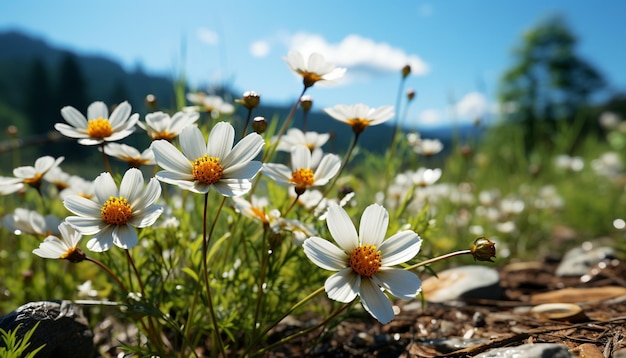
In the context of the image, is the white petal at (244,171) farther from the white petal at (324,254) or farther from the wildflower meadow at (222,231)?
the white petal at (324,254)

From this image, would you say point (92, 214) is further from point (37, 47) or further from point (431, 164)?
point (37, 47)

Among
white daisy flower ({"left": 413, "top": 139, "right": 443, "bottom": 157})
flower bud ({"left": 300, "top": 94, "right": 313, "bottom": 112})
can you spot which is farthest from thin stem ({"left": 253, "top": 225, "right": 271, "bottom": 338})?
white daisy flower ({"left": 413, "top": 139, "right": 443, "bottom": 157})

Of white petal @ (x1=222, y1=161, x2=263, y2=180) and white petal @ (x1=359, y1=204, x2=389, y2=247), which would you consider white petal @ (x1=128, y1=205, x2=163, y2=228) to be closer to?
white petal @ (x1=222, y1=161, x2=263, y2=180)

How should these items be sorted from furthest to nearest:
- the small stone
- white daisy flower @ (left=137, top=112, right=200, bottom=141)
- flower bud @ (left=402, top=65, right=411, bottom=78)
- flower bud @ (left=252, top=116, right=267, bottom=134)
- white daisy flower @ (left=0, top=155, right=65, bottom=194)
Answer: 1. the small stone
2. flower bud @ (left=402, top=65, right=411, bottom=78)
3. white daisy flower @ (left=0, top=155, right=65, bottom=194)
4. white daisy flower @ (left=137, top=112, right=200, bottom=141)
5. flower bud @ (left=252, top=116, right=267, bottom=134)

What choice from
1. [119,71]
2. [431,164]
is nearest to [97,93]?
[119,71]

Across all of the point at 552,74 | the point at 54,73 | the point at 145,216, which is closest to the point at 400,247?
the point at 145,216

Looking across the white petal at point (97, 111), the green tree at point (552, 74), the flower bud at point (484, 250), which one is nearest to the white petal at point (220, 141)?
the white petal at point (97, 111)

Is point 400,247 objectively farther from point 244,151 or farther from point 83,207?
point 83,207
